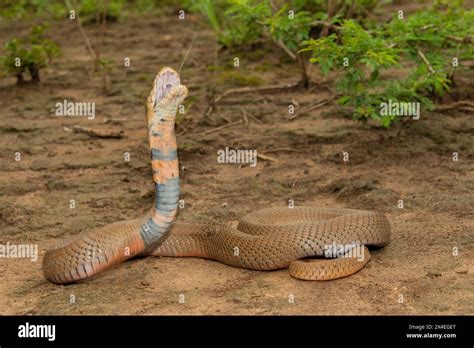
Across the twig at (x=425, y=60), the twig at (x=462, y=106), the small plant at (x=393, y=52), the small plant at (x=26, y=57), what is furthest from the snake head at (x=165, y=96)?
the small plant at (x=26, y=57)

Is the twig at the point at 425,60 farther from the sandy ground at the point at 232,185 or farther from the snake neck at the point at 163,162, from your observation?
the snake neck at the point at 163,162

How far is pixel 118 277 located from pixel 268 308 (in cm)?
117

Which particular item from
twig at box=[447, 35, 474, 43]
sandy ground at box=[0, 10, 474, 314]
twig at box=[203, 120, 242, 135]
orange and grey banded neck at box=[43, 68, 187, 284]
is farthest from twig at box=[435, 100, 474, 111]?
orange and grey banded neck at box=[43, 68, 187, 284]

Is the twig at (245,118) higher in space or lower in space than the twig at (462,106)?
lower

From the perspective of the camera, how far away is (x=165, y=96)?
16.3 feet

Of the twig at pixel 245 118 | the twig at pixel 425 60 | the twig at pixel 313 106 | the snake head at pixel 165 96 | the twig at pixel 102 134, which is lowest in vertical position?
the twig at pixel 102 134

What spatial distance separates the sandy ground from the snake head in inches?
42.9

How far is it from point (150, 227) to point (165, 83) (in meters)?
1.02

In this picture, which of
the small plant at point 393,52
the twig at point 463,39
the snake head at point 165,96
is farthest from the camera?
the twig at point 463,39

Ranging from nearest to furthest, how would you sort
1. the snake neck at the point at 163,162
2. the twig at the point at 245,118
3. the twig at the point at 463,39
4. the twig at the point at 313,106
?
the snake neck at the point at 163,162 < the twig at the point at 463,39 < the twig at the point at 245,118 < the twig at the point at 313,106

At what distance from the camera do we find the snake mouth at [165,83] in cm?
495

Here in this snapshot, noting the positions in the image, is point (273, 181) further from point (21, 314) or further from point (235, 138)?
point (21, 314)

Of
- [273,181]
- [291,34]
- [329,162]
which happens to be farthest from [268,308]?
[291,34]

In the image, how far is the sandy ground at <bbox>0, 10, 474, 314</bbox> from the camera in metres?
4.98
